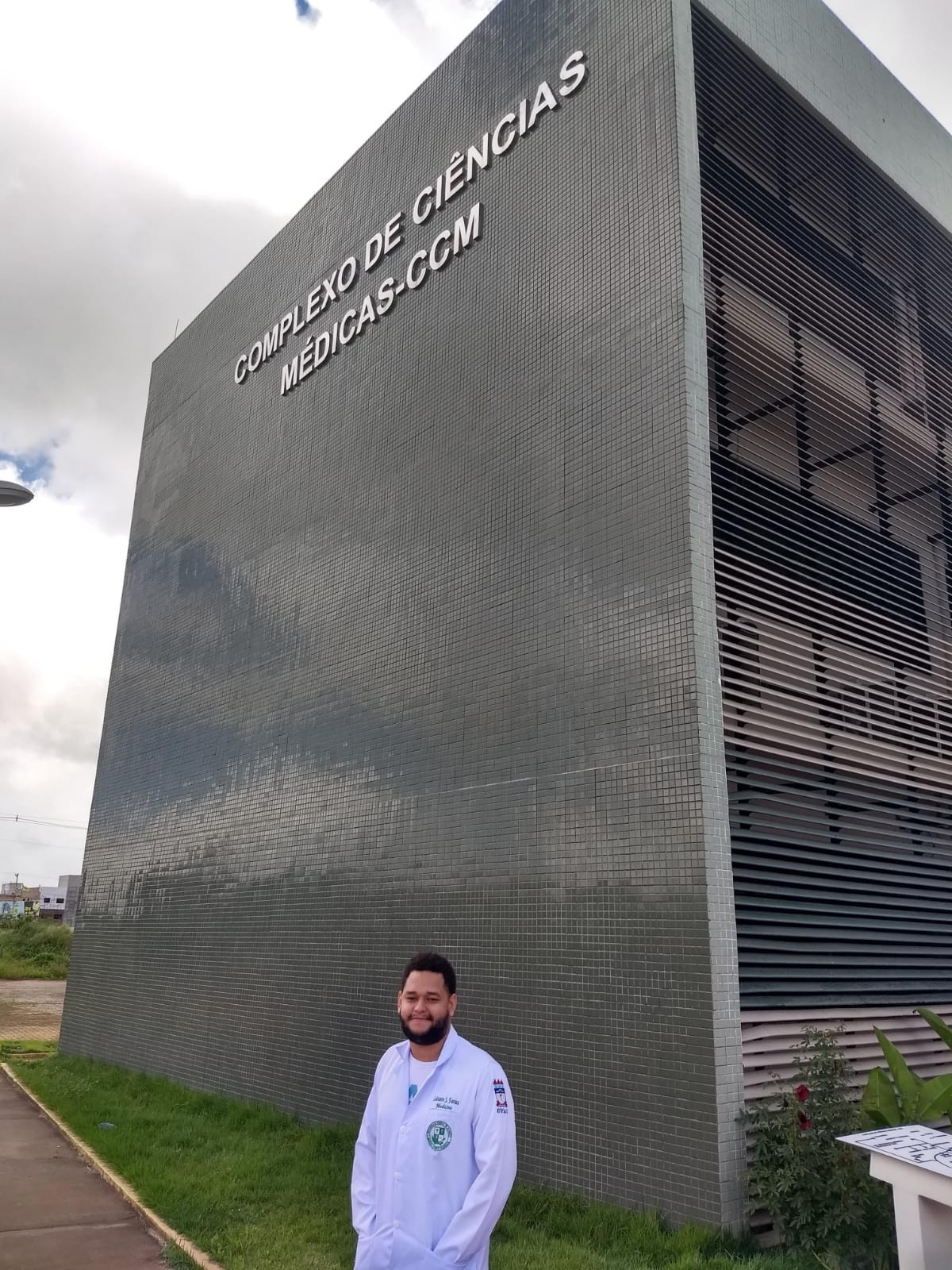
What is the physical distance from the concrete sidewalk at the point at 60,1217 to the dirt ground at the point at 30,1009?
9169 mm

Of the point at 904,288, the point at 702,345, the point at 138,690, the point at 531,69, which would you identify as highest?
the point at 531,69

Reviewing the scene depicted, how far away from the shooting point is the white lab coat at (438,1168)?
3.04 m

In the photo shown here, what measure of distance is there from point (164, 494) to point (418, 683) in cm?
803

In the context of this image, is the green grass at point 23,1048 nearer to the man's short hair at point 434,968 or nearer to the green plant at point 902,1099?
the green plant at point 902,1099

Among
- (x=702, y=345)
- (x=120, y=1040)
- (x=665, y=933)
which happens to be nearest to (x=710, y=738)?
Result: (x=665, y=933)

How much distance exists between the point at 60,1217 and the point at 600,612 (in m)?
5.33

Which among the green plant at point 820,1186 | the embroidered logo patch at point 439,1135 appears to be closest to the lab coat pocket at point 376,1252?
the embroidered logo patch at point 439,1135

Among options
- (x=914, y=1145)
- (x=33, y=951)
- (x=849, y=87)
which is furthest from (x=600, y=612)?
(x=33, y=951)

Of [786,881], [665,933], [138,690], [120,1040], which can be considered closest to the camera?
[665,933]

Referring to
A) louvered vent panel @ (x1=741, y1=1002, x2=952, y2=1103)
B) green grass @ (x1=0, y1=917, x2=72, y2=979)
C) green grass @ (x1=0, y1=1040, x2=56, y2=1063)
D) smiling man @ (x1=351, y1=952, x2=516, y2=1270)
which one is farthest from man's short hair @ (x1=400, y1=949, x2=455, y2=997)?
green grass @ (x1=0, y1=917, x2=72, y2=979)

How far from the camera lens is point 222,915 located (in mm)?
10766

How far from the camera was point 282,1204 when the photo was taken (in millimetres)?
6207

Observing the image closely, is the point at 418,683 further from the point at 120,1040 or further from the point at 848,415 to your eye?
the point at 120,1040

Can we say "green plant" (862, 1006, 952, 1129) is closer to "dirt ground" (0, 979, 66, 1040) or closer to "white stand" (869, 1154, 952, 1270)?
"white stand" (869, 1154, 952, 1270)
